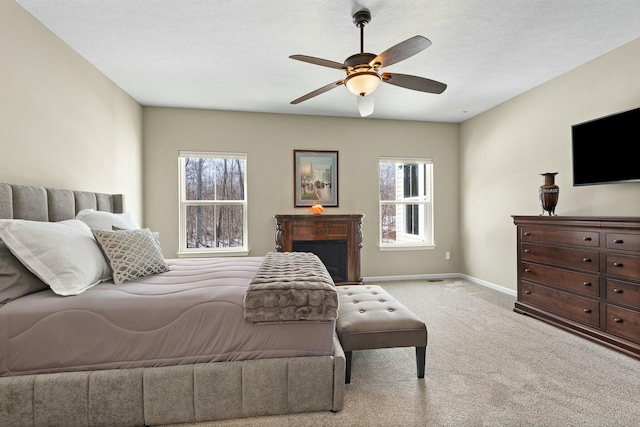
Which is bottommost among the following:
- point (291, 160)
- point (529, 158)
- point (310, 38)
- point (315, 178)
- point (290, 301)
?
point (290, 301)

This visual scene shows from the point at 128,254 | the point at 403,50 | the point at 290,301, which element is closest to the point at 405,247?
the point at 403,50

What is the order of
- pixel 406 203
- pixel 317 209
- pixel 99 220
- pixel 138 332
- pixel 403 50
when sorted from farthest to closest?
pixel 406 203 → pixel 317 209 → pixel 99 220 → pixel 403 50 → pixel 138 332

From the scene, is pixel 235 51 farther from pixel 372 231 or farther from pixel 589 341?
pixel 589 341

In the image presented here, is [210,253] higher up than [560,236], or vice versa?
[560,236]

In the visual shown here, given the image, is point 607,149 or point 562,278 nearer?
point 607,149

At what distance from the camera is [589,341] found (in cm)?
266

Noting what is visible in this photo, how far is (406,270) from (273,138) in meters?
3.03

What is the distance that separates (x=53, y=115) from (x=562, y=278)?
189 inches

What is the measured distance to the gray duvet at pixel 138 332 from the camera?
1.49 m

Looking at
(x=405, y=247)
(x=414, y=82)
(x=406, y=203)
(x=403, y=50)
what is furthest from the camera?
(x=406, y=203)

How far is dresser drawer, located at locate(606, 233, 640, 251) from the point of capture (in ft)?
7.77

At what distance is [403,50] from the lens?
1966mm

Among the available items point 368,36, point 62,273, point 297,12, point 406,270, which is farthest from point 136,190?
point 406,270

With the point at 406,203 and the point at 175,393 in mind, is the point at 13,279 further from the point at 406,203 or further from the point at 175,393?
the point at 406,203
